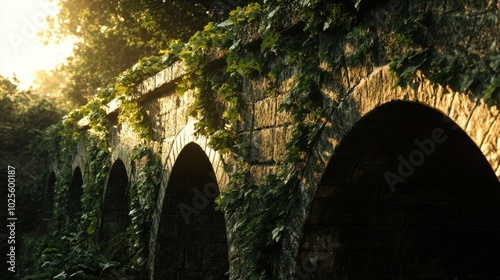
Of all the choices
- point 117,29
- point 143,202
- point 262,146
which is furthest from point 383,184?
point 117,29

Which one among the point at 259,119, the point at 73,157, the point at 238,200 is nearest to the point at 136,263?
the point at 238,200

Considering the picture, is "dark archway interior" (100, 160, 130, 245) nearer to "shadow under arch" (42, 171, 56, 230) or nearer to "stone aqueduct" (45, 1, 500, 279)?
"stone aqueduct" (45, 1, 500, 279)

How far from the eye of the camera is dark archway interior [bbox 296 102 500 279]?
3553 millimetres

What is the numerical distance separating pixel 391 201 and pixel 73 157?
1100 cm

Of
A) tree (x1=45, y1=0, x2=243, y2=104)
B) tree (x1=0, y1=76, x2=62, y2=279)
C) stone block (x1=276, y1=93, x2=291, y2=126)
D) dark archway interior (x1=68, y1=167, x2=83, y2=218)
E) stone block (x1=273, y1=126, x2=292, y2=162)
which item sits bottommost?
stone block (x1=273, y1=126, x2=292, y2=162)

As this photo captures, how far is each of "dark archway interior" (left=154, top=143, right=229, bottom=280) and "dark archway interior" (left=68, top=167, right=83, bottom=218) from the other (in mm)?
7441

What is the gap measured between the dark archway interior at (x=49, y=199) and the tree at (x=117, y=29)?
3485 millimetres

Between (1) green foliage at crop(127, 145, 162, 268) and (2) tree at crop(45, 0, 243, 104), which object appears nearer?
(1) green foliage at crop(127, 145, 162, 268)

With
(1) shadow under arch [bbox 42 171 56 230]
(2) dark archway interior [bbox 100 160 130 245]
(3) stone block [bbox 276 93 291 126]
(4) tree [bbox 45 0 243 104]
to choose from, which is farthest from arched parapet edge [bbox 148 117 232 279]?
(1) shadow under arch [bbox 42 171 56 230]

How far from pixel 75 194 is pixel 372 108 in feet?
39.9

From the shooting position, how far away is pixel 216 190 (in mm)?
7426

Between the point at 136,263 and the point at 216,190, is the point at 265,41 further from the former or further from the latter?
the point at 136,263

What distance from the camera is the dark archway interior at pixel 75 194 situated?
13998 millimetres

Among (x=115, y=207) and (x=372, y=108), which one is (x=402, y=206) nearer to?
(x=372, y=108)
